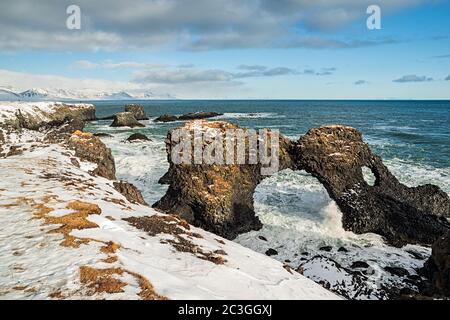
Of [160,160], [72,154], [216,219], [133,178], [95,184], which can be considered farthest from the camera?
[160,160]

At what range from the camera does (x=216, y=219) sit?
66.1 ft

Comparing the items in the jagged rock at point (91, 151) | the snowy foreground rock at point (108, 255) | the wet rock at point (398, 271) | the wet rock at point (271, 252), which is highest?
the jagged rock at point (91, 151)

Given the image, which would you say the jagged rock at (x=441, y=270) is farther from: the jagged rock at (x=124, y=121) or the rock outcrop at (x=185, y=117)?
the rock outcrop at (x=185, y=117)

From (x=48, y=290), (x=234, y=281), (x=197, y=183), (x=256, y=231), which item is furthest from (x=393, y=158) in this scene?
(x=48, y=290)

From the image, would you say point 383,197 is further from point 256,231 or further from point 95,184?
point 95,184

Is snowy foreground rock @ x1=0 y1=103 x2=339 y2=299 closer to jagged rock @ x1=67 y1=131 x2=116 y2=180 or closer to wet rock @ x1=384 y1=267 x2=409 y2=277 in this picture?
jagged rock @ x1=67 y1=131 x2=116 y2=180

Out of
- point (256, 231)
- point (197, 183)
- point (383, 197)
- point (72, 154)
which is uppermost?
point (72, 154)

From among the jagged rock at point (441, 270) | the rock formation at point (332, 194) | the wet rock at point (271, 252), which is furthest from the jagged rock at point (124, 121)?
the jagged rock at point (441, 270)

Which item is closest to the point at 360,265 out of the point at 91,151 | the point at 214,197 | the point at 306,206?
the point at 306,206

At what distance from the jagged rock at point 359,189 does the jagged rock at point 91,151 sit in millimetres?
13261

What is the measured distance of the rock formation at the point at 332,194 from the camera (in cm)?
2033

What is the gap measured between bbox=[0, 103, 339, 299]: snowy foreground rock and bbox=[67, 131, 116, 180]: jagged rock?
7251mm
